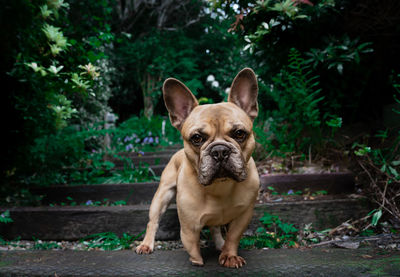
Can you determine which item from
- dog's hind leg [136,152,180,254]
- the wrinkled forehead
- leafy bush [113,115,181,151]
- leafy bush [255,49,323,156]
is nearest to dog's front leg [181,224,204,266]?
dog's hind leg [136,152,180,254]

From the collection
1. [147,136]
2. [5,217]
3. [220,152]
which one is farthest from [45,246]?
[147,136]

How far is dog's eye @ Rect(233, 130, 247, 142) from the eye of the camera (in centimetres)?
170

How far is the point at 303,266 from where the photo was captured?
178 cm

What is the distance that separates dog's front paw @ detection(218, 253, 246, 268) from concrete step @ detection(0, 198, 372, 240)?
0.88 metres

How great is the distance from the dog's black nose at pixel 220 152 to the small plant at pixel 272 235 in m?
1.06

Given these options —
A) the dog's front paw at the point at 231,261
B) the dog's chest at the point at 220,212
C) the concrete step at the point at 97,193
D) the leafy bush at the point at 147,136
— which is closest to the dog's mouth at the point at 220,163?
the dog's chest at the point at 220,212

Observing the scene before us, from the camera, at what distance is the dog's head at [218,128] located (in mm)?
1599

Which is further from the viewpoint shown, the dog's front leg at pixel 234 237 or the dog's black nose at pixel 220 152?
the dog's front leg at pixel 234 237

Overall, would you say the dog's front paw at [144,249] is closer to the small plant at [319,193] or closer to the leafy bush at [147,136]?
the small plant at [319,193]

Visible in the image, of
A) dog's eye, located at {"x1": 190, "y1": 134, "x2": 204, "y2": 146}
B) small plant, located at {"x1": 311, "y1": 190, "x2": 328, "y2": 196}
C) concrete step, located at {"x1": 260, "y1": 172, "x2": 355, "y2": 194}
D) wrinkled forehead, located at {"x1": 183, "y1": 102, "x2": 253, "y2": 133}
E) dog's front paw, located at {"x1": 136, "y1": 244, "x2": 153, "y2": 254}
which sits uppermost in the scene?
wrinkled forehead, located at {"x1": 183, "y1": 102, "x2": 253, "y2": 133}

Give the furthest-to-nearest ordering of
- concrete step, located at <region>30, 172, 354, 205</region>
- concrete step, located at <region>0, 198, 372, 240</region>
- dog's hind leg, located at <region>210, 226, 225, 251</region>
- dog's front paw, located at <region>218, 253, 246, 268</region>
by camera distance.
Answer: concrete step, located at <region>30, 172, 354, 205</region> → concrete step, located at <region>0, 198, 372, 240</region> → dog's hind leg, located at <region>210, 226, 225, 251</region> → dog's front paw, located at <region>218, 253, 246, 268</region>

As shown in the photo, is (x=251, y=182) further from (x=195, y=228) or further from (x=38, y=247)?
(x=38, y=247)

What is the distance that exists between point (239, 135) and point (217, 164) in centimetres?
23

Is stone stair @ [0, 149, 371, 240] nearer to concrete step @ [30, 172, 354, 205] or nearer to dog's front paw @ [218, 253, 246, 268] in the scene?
concrete step @ [30, 172, 354, 205]
